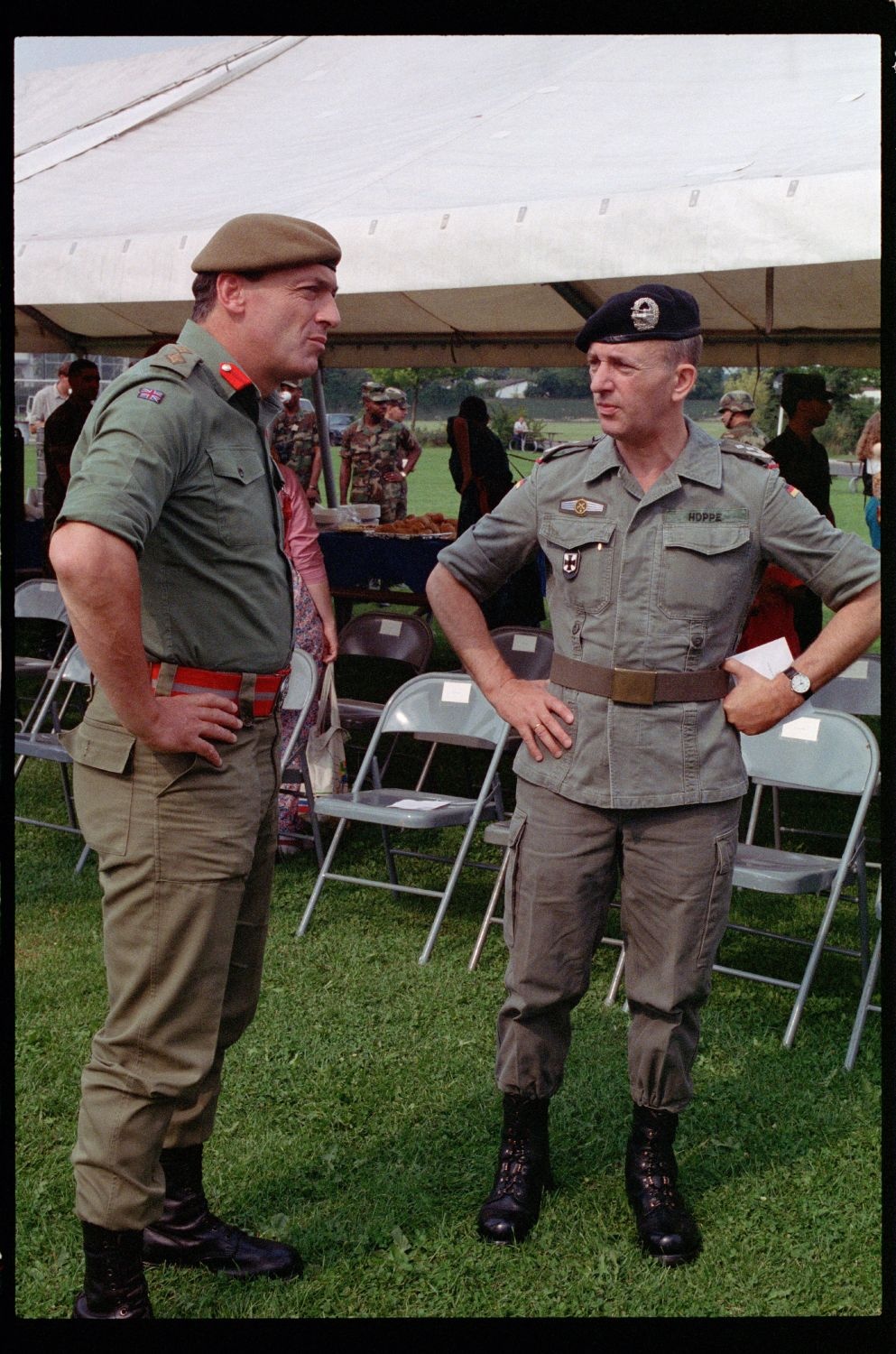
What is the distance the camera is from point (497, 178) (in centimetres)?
643

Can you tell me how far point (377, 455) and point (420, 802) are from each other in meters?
8.70

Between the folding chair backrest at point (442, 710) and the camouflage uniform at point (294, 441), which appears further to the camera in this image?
the camouflage uniform at point (294, 441)

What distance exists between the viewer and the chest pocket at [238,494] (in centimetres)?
277

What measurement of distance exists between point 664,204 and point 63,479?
21.2 feet

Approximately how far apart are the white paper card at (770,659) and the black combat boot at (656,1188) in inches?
43.3

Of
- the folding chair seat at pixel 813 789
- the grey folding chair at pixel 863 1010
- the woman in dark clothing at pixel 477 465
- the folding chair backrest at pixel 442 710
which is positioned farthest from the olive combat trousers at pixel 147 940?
the woman in dark clothing at pixel 477 465

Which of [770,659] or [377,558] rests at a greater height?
[377,558]

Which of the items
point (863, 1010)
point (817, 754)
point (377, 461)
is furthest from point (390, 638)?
point (377, 461)

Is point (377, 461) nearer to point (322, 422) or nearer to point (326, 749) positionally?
point (322, 422)

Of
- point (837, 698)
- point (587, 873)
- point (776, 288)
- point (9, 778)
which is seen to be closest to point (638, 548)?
point (587, 873)

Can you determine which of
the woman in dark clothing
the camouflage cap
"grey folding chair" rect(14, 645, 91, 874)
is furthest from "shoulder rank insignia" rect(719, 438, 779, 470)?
the camouflage cap

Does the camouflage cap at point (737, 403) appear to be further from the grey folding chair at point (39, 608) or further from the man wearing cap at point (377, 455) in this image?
the grey folding chair at point (39, 608)

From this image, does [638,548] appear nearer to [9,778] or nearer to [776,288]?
[9,778]

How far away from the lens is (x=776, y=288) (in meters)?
8.07
